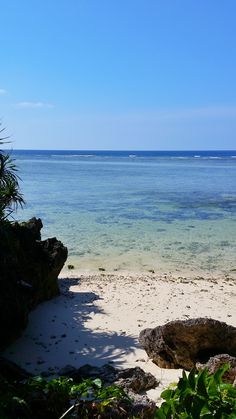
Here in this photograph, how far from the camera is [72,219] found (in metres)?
23.6

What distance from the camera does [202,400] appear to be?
2100 millimetres

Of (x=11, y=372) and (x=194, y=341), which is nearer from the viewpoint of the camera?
(x=11, y=372)

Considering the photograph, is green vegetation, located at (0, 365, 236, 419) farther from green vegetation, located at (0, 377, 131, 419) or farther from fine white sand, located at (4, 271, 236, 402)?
fine white sand, located at (4, 271, 236, 402)

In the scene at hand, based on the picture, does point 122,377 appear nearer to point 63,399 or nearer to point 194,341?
point 194,341

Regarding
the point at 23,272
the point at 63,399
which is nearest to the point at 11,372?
the point at 63,399

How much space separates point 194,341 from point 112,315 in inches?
131

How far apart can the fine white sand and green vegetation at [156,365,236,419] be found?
3144 millimetres

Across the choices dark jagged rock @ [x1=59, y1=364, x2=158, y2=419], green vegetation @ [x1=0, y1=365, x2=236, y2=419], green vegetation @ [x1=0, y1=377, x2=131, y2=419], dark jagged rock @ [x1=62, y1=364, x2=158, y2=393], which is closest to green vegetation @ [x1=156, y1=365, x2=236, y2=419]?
green vegetation @ [x1=0, y1=365, x2=236, y2=419]

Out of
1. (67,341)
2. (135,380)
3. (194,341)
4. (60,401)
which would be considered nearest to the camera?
(60,401)

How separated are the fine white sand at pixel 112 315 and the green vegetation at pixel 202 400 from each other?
314 cm

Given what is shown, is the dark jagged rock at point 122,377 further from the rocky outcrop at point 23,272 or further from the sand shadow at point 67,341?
the rocky outcrop at point 23,272

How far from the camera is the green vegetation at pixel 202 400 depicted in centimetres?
209

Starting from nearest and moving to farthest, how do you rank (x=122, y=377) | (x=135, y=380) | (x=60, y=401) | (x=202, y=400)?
Result: (x=202, y=400), (x=60, y=401), (x=135, y=380), (x=122, y=377)

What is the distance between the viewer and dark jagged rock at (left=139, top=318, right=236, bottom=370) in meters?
6.31
